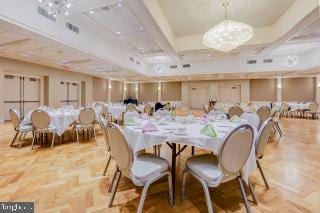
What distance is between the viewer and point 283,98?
14961mm

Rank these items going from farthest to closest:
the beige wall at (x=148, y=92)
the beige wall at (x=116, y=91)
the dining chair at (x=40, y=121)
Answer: the beige wall at (x=148, y=92) < the beige wall at (x=116, y=91) < the dining chair at (x=40, y=121)

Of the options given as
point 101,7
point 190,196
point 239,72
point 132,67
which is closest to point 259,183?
point 190,196

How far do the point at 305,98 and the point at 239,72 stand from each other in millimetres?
7251

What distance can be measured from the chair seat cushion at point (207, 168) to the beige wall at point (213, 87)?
15.2 metres

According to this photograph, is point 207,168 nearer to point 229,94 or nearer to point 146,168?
point 146,168

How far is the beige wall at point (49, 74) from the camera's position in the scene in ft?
27.1

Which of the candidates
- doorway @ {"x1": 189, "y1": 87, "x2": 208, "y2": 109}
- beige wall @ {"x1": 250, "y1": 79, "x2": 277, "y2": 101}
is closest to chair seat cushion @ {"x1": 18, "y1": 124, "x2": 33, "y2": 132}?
doorway @ {"x1": 189, "y1": 87, "x2": 208, "y2": 109}

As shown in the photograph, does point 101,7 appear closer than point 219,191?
No

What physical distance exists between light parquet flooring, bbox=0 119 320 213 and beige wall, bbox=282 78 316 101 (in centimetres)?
1374

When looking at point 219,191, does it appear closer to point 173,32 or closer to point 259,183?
point 259,183

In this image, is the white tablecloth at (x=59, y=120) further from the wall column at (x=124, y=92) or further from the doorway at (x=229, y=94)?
the doorway at (x=229, y=94)

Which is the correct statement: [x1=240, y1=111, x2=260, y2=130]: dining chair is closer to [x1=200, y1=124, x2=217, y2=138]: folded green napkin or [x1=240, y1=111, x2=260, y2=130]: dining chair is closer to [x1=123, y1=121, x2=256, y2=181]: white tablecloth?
[x1=123, y1=121, x2=256, y2=181]: white tablecloth

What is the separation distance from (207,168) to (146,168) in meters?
0.61

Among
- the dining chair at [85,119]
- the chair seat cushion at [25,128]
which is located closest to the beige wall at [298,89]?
the dining chair at [85,119]
